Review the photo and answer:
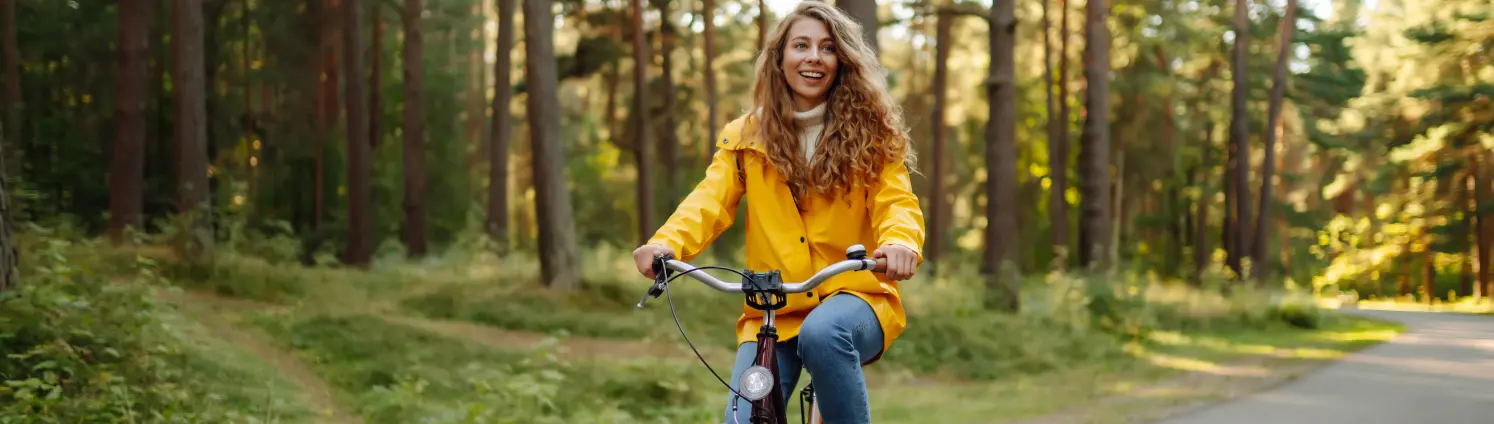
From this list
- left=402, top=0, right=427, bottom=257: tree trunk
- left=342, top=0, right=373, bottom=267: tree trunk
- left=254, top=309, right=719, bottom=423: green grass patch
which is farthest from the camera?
left=402, top=0, right=427, bottom=257: tree trunk

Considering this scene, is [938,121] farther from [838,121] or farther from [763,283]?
[763,283]

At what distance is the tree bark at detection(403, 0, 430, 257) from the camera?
29.0 m

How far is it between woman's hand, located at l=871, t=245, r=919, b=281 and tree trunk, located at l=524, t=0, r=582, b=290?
1690 cm

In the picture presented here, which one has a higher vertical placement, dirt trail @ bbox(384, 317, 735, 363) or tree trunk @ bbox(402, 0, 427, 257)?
tree trunk @ bbox(402, 0, 427, 257)

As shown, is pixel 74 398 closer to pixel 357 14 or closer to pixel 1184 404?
pixel 1184 404

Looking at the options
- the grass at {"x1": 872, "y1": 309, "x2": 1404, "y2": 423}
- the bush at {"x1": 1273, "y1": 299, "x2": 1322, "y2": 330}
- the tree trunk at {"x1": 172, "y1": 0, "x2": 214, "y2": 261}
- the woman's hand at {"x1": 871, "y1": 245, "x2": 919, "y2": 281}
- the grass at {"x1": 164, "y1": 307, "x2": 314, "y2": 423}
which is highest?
the tree trunk at {"x1": 172, "y1": 0, "x2": 214, "y2": 261}

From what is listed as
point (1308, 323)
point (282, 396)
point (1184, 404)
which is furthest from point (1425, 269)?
point (282, 396)

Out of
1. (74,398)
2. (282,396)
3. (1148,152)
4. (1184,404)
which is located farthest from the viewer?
(1148,152)

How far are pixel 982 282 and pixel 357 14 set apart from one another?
14.6m

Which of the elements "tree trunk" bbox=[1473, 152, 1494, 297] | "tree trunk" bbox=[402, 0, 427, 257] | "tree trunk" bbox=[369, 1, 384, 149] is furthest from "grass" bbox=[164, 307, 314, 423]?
"tree trunk" bbox=[1473, 152, 1494, 297]

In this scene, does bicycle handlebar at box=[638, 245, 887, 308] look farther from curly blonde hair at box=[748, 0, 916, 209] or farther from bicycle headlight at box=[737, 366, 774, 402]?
curly blonde hair at box=[748, 0, 916, 209]

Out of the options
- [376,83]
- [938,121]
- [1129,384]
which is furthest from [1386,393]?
[376,83]

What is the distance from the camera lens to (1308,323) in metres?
25.4

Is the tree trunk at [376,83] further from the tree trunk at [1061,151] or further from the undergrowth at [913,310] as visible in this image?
the tree trunk at [1061,151]
